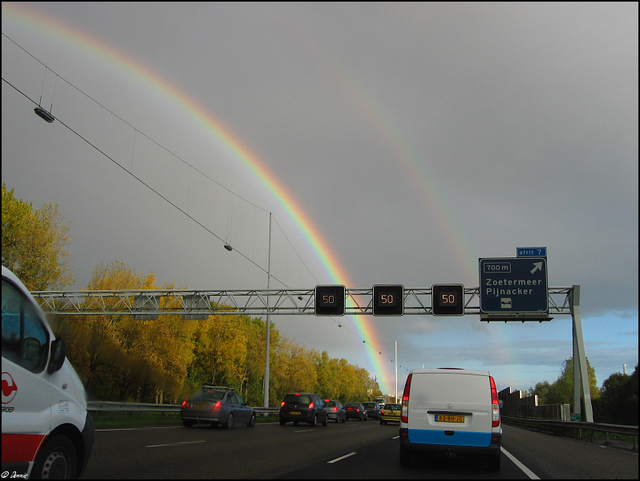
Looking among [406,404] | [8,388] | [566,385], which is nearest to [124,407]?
[406,404]

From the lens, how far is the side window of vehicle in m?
5.73

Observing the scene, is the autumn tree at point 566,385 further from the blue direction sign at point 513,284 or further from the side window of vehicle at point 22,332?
the side window of vehicle at point 22,332

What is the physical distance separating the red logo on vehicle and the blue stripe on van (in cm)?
704

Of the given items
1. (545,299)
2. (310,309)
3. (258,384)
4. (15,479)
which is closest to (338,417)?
(310,309)

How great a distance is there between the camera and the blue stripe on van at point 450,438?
1004cm

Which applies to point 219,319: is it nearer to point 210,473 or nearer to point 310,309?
point 310,309

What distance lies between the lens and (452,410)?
33.7 ft

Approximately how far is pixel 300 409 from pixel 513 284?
12.7 metres

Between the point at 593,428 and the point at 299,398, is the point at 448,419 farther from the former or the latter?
the point at 299,398

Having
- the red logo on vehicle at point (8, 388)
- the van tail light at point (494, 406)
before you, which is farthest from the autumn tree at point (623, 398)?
the red logo on vehicle at point (8, 388)

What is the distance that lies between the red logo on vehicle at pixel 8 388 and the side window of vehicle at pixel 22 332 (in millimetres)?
190

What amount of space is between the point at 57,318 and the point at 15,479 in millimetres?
32299

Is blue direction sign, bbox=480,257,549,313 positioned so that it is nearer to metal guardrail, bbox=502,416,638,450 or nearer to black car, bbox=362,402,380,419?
metal guardrail, bbox=502,416,638,450

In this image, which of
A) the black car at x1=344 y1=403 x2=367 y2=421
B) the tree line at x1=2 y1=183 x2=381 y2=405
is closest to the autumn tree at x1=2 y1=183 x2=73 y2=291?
the tree line at x1=2 y1=183 x2=381 y2=405
